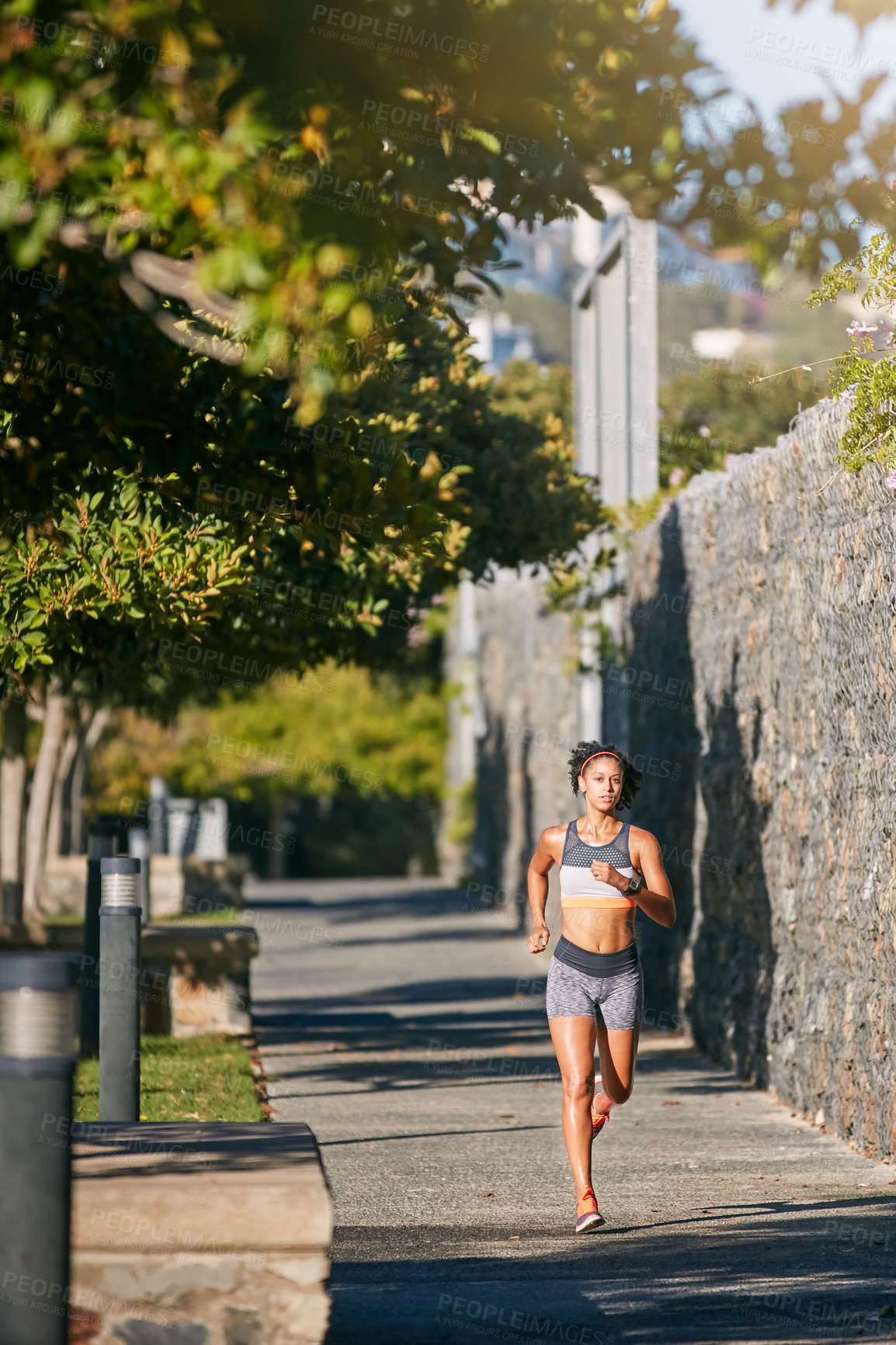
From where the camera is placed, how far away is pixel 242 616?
9.74m

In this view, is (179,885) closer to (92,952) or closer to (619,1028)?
(92,952)

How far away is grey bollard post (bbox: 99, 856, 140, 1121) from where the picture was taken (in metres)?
7.36

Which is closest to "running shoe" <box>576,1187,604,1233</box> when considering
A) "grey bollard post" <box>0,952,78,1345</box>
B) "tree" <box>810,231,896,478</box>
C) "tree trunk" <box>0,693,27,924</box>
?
"grey bollard post" <box>0,952,78,1345</box>

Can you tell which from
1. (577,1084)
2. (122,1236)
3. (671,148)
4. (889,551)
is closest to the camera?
(122,1236)

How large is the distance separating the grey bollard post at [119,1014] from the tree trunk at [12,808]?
792 centimetres

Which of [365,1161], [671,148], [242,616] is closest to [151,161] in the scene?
[671,148]

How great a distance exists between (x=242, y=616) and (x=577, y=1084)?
4.39m

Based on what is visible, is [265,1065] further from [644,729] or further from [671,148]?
[671,148]

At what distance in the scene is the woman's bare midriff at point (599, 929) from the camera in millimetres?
6293

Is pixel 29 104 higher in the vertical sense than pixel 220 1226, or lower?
higher

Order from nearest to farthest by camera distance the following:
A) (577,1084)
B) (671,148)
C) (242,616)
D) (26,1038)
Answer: (26,1038) → (671,148) → (577,1084) → (242,616)

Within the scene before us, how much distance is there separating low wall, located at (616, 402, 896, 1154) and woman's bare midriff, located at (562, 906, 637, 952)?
158 cm

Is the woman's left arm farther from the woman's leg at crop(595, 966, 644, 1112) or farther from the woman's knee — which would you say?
A: the woman's knee

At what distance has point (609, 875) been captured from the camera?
6.16m
